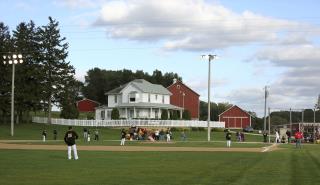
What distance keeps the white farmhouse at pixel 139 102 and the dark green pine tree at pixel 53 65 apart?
40.3 ft

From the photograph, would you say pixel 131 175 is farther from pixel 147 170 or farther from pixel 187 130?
pixel 187 130

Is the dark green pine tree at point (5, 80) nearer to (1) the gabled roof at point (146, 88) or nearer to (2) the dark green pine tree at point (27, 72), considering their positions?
(2) the dark green pine tree at point (27, 72)

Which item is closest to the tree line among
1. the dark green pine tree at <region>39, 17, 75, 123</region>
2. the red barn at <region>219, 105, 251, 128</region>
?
the dark green pine tree at <region>39, 17, 75, 123</region>

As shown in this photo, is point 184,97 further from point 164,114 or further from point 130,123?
point 130,123

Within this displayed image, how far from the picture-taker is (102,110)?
106500mm

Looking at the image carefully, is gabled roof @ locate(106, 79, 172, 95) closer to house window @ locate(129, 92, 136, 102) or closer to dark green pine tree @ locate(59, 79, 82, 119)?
house window @ locate(129, 92, 136, 102)

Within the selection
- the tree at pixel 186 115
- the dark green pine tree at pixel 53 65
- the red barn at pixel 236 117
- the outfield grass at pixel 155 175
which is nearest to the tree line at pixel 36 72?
the dark green pine tree at pixel 53 65

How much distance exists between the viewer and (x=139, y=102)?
326 feet

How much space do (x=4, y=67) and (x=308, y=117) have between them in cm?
9017

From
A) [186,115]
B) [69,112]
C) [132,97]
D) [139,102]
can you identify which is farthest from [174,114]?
[69,112]

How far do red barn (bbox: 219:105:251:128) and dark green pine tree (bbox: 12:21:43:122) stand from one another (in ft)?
146

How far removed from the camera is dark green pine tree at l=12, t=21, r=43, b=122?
85.9m

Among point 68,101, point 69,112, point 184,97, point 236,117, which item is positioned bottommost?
point 236,117

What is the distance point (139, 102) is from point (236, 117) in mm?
27942
